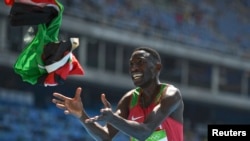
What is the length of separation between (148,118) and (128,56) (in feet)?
85.3

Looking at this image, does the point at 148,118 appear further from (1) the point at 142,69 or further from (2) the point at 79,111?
(2) the point at 79,111

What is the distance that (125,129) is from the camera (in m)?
5.91

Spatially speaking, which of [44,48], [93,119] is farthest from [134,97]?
[44,48]

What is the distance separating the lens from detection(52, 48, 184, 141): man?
6168 mm

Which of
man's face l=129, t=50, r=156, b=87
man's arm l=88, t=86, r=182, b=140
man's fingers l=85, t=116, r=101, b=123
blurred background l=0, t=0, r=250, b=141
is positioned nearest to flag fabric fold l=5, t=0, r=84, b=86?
man's face l=129, t=50, r=156, b=87

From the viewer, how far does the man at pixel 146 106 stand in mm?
6168

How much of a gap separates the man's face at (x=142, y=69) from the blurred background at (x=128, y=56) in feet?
65.0

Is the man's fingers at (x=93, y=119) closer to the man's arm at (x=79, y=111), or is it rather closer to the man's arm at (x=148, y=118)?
the man's arm at (x=148, y=118)

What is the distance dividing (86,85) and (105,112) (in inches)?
986

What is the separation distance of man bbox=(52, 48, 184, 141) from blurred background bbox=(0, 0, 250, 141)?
19.7 meters

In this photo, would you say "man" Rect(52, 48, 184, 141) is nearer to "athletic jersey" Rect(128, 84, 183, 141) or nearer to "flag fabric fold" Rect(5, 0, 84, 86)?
"athletic jersey" Rect(128, 84, 183, 141)

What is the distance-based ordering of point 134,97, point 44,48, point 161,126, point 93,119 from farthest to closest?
point 44,48 < point 134,97 < point 161,126 < point 93,119

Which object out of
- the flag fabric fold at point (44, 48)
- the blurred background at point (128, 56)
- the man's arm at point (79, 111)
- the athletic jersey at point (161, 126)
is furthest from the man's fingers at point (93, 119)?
the blurred background at point (128, 56)

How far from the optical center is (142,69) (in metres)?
6.29
